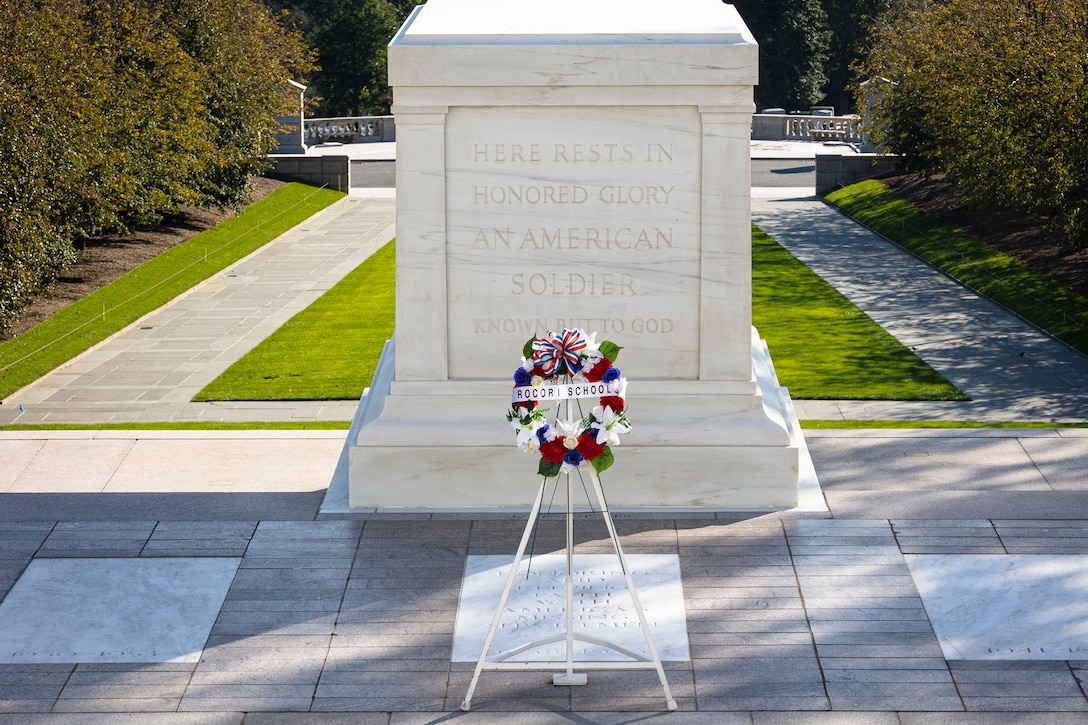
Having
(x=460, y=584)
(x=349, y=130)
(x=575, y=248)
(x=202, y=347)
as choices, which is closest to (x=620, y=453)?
(x=575, y=248)

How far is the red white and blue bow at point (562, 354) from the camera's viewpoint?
6723 millimetres

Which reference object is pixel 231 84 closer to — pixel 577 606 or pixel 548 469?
pixel 577 606

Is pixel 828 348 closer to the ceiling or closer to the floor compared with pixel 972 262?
closer to the floor

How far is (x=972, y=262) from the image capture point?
23156 mm

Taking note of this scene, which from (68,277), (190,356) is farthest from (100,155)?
(190,356)

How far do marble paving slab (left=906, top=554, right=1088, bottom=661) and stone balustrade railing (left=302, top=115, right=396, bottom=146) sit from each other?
4052cm

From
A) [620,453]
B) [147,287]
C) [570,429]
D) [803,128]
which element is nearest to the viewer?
[570,429]

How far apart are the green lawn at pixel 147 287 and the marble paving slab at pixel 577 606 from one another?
9.64 meters

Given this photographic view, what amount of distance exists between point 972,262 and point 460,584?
1710 cm

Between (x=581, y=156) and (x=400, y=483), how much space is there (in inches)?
103

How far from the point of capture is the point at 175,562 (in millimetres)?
8562

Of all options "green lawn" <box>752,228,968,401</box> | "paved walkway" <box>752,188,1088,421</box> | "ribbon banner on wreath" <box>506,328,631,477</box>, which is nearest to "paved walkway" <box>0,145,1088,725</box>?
"ribbon banner on wreath" <box>506,328,631,477</box>

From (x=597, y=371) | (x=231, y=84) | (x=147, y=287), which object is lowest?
(x=147, y=287)

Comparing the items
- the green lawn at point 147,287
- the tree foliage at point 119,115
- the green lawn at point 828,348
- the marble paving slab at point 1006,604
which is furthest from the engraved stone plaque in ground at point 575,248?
the tree foliage at point 119,115
